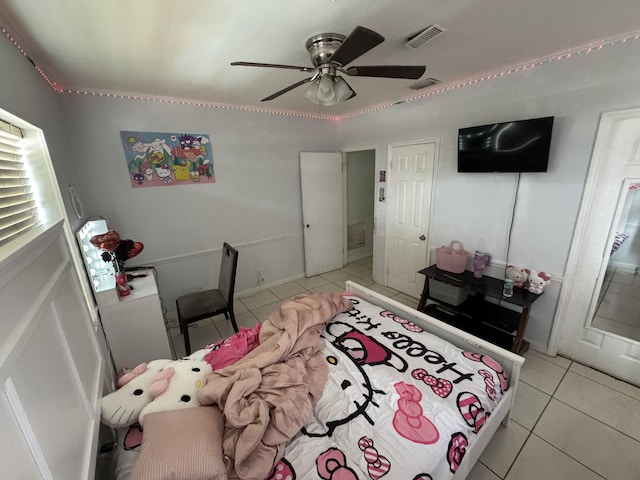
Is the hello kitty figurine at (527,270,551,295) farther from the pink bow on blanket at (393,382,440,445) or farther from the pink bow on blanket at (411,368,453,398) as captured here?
the pink bow on blanket at (393,382,440,445)

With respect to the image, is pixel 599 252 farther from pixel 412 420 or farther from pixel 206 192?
pixel 206 192

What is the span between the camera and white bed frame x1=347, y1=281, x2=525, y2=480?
1.33m

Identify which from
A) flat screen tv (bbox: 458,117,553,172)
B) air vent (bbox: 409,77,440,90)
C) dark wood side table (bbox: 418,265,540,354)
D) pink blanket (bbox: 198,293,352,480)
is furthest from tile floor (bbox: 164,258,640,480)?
air vent (bbox: 409,77,440,90)

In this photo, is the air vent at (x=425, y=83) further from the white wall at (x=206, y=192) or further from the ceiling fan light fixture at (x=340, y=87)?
the white wall at (x=206, y=192)

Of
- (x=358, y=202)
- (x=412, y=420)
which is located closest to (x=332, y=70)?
(x=412, y=420)

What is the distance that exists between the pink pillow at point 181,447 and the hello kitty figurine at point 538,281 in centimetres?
255

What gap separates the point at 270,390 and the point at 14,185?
5.01ft

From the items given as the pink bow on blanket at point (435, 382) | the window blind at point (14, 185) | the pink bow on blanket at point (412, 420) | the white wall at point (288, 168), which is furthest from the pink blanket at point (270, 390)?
the white wall at point (288, 168)

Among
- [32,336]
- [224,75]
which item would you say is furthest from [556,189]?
[32,336]

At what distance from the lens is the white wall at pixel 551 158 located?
1870 mm

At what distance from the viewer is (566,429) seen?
171 cm

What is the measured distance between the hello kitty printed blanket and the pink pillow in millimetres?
261

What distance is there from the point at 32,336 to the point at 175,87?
244cm

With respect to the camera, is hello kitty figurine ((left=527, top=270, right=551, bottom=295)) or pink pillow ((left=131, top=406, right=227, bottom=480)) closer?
pink pillow ((left=131, top=406, right=227, bottom=480))
